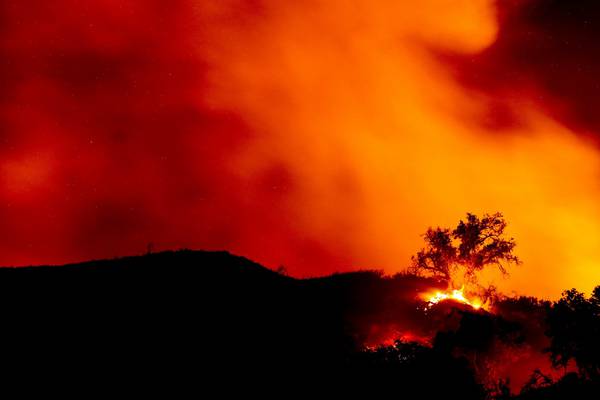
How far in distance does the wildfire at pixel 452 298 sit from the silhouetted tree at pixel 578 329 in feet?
54.1

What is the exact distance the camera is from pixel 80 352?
65.4ft

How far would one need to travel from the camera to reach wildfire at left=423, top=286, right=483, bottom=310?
35.5 meters

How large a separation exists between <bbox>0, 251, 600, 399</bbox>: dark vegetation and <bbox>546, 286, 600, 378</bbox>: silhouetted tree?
50mm

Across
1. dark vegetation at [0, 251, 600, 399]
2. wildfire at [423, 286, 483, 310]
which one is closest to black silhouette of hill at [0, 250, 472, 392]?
dark vegetation at [0, 251, 600, 399]

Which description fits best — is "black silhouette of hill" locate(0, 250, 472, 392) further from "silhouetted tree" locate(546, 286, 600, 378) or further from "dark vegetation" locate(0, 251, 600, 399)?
"silhouetted tree" locate(546, 286, 600, 378)

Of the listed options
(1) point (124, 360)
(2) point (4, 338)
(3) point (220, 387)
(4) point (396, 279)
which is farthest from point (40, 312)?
(4) point (396, 279)

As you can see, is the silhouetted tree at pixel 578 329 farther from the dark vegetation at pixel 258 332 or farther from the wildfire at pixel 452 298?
the wildfire at pixel 452 298

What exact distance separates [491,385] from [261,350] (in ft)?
47.9

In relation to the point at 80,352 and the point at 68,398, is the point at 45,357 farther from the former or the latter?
the point at 68,398

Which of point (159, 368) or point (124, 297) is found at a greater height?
point (124, 297)

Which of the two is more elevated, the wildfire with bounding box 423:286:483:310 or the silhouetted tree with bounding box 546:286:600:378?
the wildfire with bounding box 423:286:483:310

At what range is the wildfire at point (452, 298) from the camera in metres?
35.5

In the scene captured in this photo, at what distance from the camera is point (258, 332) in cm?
2472

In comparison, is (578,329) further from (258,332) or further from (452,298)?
(452,298)
